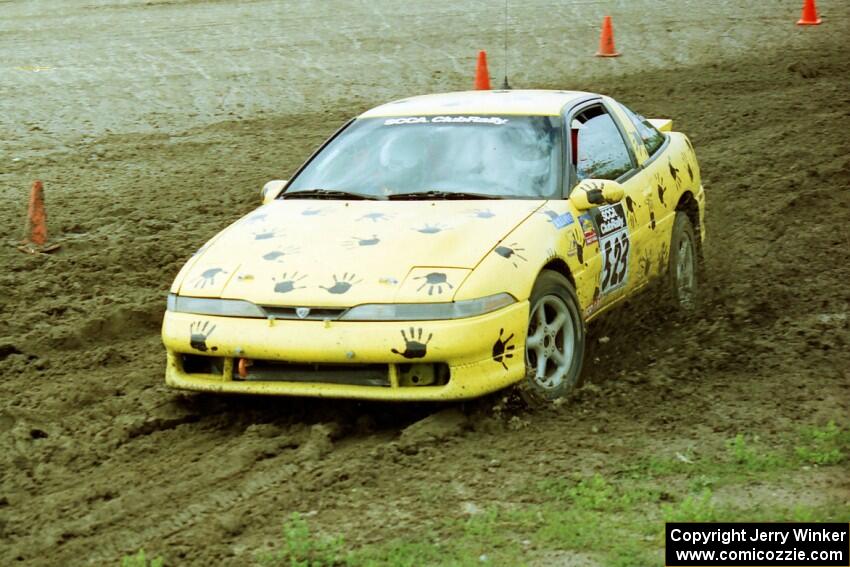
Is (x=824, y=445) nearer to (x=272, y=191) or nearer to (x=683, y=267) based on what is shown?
(x=683, y=267)

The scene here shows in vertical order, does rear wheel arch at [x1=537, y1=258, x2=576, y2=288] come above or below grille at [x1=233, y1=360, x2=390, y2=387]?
above

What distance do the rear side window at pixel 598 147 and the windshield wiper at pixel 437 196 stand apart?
24.5 inches

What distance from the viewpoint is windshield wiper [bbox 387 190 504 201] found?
25.0ft

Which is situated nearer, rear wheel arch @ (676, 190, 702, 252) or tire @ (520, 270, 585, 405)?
tire @ (520, 270, 585, 405)

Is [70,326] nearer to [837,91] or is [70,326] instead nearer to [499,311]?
[499,311]

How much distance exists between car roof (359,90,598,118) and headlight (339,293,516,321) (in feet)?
6.30

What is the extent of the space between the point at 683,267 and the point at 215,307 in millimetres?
3633

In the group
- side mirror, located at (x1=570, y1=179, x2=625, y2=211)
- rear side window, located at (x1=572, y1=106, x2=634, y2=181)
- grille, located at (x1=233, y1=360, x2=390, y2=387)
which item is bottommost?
grille, located at (x1=233, y1=360, x2=390, y2=387)

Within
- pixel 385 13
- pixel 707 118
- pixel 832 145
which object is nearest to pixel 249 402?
pixel 832 145

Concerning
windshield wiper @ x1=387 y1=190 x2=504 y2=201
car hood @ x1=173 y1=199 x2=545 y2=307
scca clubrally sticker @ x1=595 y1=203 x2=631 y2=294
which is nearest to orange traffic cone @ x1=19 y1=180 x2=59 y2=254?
car hood @ x1=173 y1=199 x2=545 y2=307

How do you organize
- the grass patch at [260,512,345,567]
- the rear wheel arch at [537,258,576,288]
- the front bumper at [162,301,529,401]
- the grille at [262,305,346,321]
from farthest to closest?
1. the rear wheel arch at [537,258,576,288]
2. the grille at [262,305,346,321]
3. the front bumper at [162,301,529,401]
4. the grass patch at [260,512,345,567]

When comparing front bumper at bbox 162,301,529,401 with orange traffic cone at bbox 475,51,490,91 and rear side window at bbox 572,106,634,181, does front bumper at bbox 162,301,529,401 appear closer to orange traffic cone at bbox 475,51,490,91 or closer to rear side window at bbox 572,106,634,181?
rear side window at bbox 572,106,634,181

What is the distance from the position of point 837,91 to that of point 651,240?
362 inches

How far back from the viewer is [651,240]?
8.53 metres
